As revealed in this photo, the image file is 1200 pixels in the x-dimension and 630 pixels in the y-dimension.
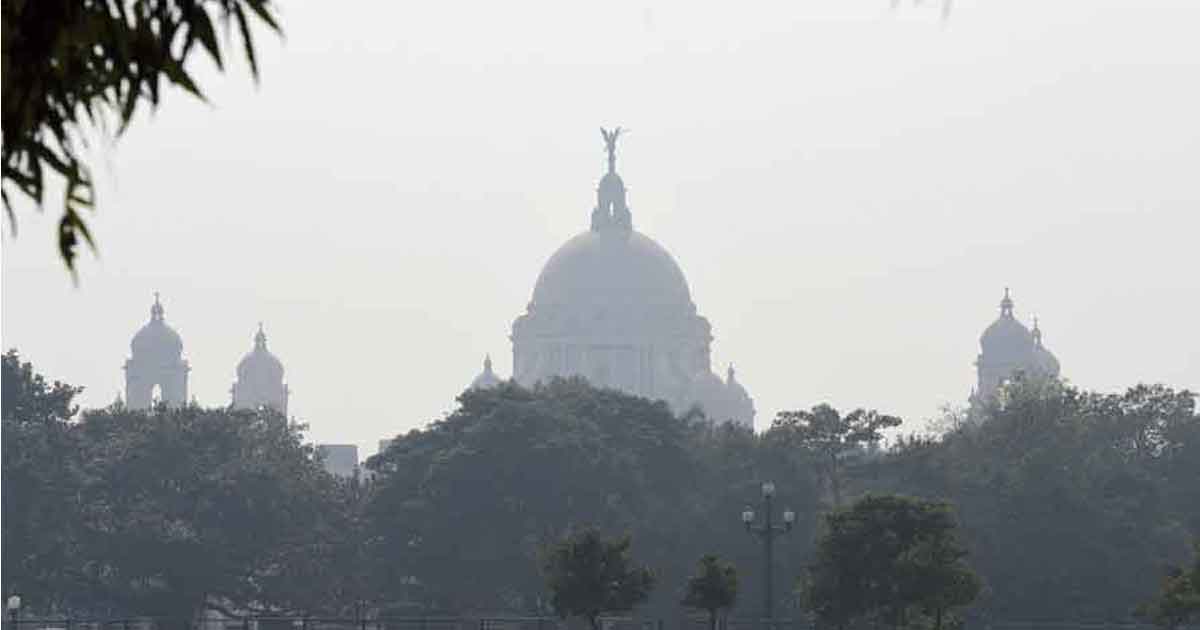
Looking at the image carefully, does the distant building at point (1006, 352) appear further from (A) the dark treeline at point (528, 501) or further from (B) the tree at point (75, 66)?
(B) the tree at point (75, 66)

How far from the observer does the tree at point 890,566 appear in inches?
2162

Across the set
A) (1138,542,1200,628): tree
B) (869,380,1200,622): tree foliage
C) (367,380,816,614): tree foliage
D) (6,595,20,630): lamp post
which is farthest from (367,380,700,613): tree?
(1138,542,1200,628): tree

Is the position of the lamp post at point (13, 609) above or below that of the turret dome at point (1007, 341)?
below

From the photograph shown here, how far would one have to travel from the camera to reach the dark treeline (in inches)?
3068

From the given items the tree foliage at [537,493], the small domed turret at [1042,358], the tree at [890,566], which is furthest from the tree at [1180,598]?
the small domed turret at [1042,358]

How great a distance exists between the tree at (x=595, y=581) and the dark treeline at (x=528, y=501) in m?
19.4

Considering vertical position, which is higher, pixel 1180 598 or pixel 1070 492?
pixel 1070 492

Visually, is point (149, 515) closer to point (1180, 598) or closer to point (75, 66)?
point (1180, 598)

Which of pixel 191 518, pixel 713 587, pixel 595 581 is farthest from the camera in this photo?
pixel 191 518

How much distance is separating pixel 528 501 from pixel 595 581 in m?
28.4

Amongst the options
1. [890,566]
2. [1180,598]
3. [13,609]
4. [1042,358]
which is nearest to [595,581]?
[890,566]

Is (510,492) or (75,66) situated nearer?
(75,66)

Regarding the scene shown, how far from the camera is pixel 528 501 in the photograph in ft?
278

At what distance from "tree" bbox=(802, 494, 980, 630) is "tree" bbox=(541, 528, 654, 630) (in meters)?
3.63
